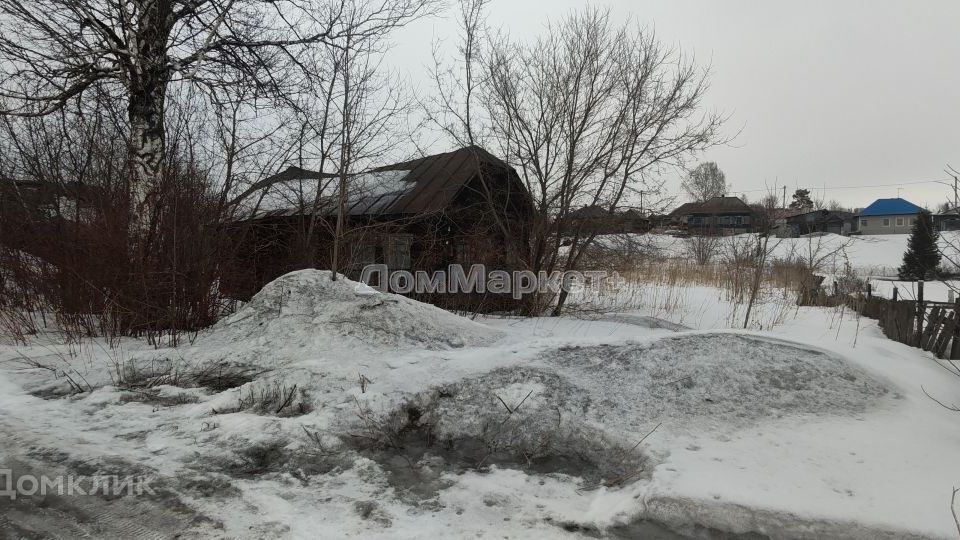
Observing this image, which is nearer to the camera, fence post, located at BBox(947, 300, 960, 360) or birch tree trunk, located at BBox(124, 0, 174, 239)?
fence post, located at BBox(947, 300, 960, 360)

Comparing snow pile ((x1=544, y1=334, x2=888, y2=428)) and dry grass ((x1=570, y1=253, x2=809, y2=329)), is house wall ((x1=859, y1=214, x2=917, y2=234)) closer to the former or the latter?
dry grass ((x1=570, y1=253, x2=809, y2=329))

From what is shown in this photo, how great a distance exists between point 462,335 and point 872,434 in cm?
357

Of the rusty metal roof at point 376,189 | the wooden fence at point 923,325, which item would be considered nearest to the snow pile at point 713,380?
the wooden fence at point 923,325

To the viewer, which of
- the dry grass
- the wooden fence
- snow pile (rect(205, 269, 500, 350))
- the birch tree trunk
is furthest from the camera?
the dry grass

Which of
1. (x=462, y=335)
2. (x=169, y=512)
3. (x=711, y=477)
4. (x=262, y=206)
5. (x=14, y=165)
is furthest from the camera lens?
(x=262, y=206)

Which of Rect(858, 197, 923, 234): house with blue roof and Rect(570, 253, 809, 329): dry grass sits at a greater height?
Rect(858, 197, 923, 234): house with blue roof

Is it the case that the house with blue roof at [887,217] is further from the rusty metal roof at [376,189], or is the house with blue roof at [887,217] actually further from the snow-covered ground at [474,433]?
the snow-covered ground at [474,433]

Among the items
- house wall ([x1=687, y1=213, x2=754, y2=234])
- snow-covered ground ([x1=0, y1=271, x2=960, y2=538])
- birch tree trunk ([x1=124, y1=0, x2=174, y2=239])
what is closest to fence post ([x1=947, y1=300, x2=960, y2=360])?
snow-covered ground ([x1=0, y1=271, x2=960, y2=538])

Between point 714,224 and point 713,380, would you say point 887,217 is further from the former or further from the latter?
point 713,380

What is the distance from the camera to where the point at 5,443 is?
9.30ft

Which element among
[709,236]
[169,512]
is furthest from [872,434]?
[709,236]

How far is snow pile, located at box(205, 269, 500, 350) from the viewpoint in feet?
16.3

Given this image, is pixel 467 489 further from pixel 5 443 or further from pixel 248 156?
pixel 248 156

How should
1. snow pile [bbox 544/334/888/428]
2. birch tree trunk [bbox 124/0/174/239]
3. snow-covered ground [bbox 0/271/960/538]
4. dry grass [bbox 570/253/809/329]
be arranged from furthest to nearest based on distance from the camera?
dry grass [bbox 570/253/809/329], birch tree trunk [bbox 124/0/174/239], snow pile [bbox 544/334/888/428], snow-covered ground [bbox 0/271/960/538]
